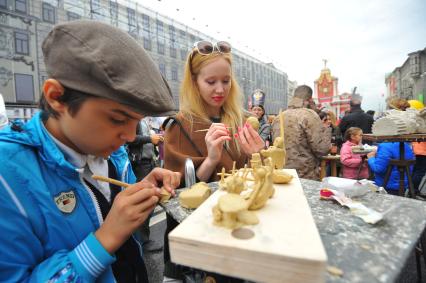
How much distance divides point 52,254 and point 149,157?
2.29 metres

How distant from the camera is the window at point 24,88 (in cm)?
999

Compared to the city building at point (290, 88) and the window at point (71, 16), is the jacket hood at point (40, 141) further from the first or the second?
the city building at point (290, 88)

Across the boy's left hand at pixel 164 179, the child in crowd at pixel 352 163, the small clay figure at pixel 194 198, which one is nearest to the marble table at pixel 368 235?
the small clay figure at pixel 194 198

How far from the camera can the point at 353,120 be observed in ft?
16.7

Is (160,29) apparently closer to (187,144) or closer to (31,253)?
(187,144)

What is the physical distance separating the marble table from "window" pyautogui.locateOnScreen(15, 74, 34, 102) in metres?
12.1

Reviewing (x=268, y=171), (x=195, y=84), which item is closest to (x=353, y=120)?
(x=195, y=84)

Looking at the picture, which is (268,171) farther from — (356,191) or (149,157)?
(149,157)

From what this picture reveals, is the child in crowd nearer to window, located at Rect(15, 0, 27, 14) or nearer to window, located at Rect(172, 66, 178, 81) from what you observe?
window, located at Rect(15, 0, 27, 14)

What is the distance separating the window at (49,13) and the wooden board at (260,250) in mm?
14038

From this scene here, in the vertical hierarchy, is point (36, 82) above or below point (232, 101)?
above

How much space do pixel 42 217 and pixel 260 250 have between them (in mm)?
621

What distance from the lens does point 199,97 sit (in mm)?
1583

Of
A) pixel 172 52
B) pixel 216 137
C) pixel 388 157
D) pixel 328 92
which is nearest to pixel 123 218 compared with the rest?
pixel 216 137
